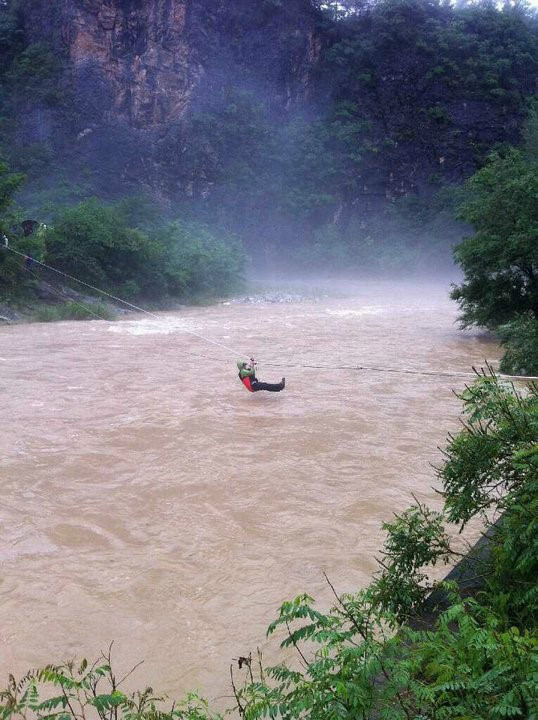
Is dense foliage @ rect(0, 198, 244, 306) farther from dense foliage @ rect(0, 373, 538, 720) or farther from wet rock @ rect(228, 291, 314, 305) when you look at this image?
dense foliage @ rect(0, 373, 538, 720)

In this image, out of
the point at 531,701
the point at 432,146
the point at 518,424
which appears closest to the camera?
the point at 531,701

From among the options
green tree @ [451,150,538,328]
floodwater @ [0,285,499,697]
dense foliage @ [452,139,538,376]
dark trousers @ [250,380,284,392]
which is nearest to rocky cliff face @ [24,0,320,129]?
dense foliage @ [452,139,538,376]

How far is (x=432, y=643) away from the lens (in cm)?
239

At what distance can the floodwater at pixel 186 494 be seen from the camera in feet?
14.6

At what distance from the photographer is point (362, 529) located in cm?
601

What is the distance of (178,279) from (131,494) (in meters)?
24.9

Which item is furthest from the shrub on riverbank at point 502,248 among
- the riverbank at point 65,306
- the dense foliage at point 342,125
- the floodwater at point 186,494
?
the dense foliage at point 342,125

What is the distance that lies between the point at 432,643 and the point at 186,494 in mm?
4801

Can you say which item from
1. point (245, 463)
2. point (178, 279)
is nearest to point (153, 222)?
point (178, 279)

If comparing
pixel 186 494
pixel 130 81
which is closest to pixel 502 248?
pixel 186 494

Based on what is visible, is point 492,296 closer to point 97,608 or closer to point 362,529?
point 362,529

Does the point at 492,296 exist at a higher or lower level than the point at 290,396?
higher

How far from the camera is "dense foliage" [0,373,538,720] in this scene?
2137mm

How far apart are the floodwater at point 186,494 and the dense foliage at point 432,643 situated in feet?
1.51
